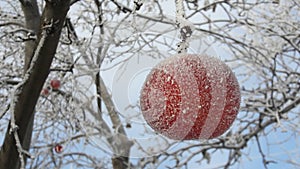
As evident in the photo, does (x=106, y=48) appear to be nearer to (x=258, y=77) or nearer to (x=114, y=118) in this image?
(x=114, y=118)

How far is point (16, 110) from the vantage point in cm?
98

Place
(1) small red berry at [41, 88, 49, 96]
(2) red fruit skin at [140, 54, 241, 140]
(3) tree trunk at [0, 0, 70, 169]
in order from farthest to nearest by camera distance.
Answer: (1) small red berry at [41, 88, 49, 96]
(3) tree trunk at [0, 0, 70, 169]
(2) red fruit skin at [140, 54, 241, 140]

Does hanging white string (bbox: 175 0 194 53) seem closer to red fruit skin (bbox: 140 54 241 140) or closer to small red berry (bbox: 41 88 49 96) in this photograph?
red fruit skin (bbox: 140 54 241 140)

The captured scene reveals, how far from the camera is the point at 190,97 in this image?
19.3 inches

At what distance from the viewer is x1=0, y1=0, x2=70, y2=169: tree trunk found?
2.86 ft

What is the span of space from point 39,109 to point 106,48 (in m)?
0.34

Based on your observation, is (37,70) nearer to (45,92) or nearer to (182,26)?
(182,26)

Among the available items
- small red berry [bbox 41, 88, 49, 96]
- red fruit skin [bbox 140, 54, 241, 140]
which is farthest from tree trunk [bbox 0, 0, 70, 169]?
small red berry [bbox 41, 88, 49, 96]

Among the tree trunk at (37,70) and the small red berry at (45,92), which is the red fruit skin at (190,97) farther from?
the small red berry at (45,92)

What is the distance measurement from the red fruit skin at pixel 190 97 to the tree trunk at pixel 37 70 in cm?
40

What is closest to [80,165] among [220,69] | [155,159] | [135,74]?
[155,159]

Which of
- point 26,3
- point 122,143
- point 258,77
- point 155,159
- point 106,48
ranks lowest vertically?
point 155,159

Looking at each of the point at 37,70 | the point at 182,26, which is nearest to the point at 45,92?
the point at 37,70

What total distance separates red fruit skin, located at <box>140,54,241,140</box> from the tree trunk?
40 cm
